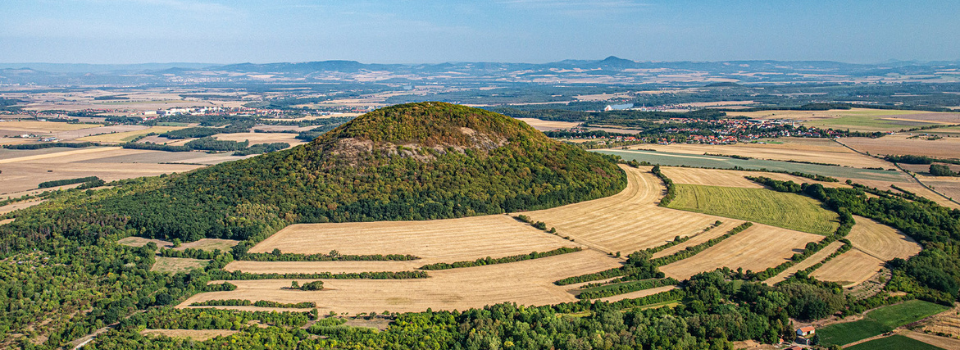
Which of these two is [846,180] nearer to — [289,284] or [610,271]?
[610,271]

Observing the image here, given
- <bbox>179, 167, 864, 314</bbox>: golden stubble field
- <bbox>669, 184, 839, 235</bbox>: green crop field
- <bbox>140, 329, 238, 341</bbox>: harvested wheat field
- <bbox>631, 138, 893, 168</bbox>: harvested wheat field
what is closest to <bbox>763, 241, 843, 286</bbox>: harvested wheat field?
<bbox>179, 167, 864, 314</bbox>: golden stubble field

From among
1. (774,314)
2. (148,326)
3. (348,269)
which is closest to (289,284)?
(348,269)

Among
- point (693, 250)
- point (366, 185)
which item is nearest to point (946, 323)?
point (693, 250)

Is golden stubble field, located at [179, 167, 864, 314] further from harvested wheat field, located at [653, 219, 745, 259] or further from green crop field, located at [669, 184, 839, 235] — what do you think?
green crop field, located at [669, 184, 839, 235]

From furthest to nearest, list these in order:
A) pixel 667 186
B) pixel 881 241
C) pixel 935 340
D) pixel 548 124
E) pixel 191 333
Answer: pixel 548 124 → pixel 667 186 → pixel 881 241 → pixel 191 333 → pixel 935 340

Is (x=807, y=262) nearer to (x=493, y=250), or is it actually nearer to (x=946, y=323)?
(x=946, y=323)

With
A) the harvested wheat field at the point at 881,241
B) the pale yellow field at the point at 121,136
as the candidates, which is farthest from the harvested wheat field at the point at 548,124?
the pale yellow field at the point at 121,136

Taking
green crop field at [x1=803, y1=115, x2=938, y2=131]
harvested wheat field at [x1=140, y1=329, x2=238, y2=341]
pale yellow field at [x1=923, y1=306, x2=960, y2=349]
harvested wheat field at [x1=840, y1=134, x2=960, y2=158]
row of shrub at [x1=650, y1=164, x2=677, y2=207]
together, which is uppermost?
green crop field at [x1=803, y1=115, x2=938, y2=131]
